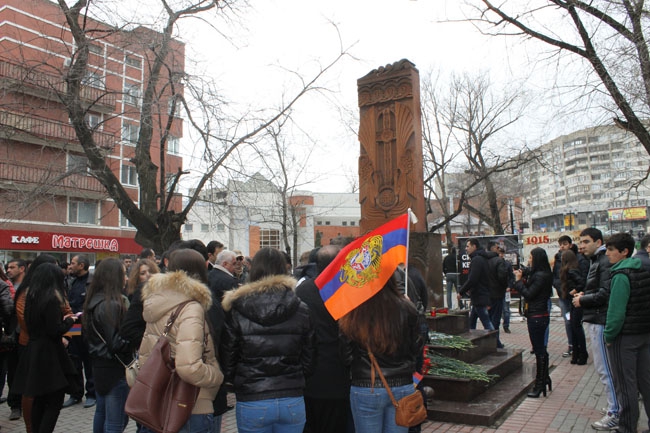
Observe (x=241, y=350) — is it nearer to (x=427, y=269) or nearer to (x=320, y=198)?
(x=427, y=269)

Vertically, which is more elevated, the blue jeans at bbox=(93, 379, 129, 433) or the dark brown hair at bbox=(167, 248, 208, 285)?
the dark brown hair at bbox=(167, 248, 208, 285)

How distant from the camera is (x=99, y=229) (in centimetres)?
3052

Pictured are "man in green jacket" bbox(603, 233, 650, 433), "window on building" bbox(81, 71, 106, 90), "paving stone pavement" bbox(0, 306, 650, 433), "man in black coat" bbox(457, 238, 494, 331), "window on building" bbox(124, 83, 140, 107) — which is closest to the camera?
"man in green jacket" bbox(603, 233, 650, 433)

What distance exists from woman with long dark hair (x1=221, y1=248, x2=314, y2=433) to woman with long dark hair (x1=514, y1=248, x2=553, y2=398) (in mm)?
Answer: 4272

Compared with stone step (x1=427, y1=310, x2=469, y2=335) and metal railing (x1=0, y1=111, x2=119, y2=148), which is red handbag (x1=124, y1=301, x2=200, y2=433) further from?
metal railing (x1=0, y1=111, x2=119, y2=148)

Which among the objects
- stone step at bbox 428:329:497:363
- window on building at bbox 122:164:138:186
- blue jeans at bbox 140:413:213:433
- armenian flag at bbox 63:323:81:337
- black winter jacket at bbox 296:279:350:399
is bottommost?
stone step at bbox 428:329:497:363

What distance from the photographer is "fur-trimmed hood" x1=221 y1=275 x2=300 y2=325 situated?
3.26m

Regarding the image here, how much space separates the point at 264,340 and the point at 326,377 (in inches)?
29.4

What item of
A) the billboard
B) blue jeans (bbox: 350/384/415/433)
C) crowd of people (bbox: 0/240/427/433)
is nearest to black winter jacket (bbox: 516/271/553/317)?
crowd of people (bbox: 0/240/427/433)

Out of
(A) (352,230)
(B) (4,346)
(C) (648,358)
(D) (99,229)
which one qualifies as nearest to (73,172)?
(B) (4,346)

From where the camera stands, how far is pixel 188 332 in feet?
10.6

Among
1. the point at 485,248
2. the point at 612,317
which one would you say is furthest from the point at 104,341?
the point at 485,248

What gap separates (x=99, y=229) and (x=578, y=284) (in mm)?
28513

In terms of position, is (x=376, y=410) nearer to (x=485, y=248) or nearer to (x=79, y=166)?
(x=79, y=166)
